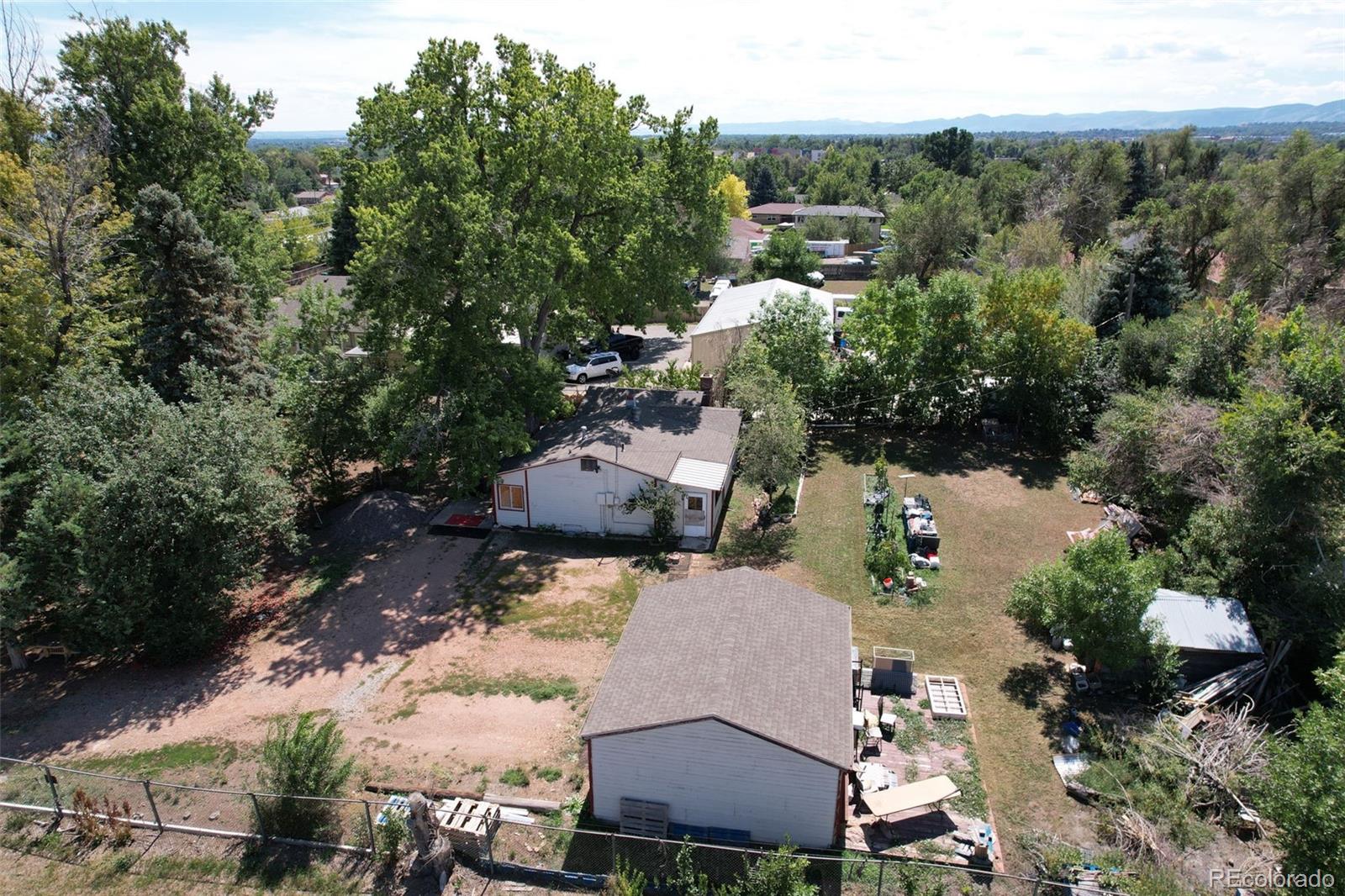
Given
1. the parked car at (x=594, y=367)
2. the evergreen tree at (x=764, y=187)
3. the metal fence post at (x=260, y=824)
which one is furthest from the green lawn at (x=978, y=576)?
the evergreen tree at (x=764, y=187)

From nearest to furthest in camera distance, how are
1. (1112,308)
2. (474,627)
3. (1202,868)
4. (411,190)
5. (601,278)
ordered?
(1202,868) < (474,627) < (411,190) < (601,278) < (1112,308)

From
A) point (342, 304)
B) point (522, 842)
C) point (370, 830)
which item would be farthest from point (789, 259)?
point (370, 830)

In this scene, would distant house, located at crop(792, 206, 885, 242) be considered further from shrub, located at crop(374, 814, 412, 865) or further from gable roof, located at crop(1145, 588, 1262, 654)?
shrub, located at crop(374, 814, 412, 865)

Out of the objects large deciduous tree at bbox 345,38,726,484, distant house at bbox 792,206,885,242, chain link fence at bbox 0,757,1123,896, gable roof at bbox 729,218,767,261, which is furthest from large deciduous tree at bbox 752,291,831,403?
distant house at bbox 792,206,885,242

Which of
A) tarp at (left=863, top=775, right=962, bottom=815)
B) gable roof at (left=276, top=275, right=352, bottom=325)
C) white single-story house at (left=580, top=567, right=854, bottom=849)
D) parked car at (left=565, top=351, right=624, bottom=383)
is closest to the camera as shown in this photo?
white single-story house at (left=580, top=567, right=854, bottom=849)

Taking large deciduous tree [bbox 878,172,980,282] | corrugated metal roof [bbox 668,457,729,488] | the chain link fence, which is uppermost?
large deciduous tree [bbox 878,172,980,282]

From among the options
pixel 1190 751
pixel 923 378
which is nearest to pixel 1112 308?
pixel 923 378

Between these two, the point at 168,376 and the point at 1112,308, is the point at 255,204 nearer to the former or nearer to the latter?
the point at 168,376

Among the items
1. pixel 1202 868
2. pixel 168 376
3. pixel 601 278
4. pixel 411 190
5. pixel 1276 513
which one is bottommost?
pixel 1202 868
